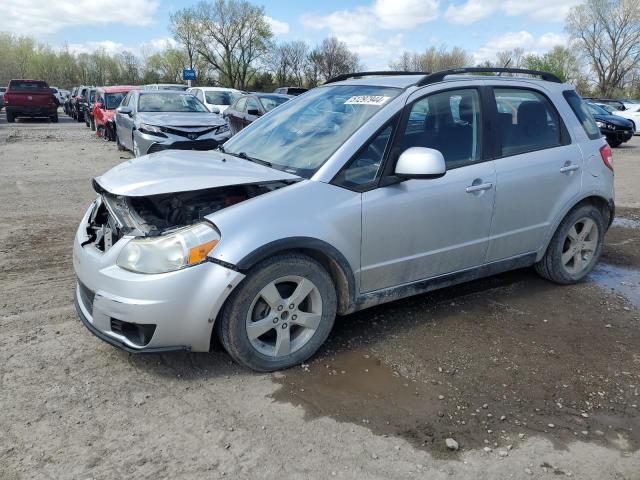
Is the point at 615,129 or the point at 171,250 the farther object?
the point at 615,129

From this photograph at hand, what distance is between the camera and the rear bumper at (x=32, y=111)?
84.9 ft

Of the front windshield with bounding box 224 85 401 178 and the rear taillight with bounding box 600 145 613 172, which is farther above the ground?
the front windshield with bounding box 224 85 401 178

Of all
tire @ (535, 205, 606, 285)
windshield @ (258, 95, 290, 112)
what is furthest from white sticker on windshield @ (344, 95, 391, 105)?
windshield @ (258, 95, 290, 112)

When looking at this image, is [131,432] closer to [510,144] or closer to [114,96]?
[510,144]

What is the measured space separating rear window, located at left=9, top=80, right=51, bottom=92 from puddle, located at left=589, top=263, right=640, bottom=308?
90.1ft

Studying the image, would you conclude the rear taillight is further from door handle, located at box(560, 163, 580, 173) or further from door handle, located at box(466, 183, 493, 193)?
door handle, located at box(466, 183, 493, 193)

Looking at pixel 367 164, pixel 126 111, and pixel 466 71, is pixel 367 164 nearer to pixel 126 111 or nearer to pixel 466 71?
Result: pixel 466 71

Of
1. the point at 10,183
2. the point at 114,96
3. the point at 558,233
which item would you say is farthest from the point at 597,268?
the point at 114,96

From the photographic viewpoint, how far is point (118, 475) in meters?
2.44

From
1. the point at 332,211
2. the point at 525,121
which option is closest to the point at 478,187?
the point at 525,121

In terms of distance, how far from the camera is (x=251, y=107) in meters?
14.4

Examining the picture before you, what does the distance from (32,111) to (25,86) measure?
1.19 metres

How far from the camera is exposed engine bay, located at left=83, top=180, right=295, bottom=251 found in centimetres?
340

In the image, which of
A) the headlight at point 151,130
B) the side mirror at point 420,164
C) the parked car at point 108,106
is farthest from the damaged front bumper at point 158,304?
the parked car at point 108,106
